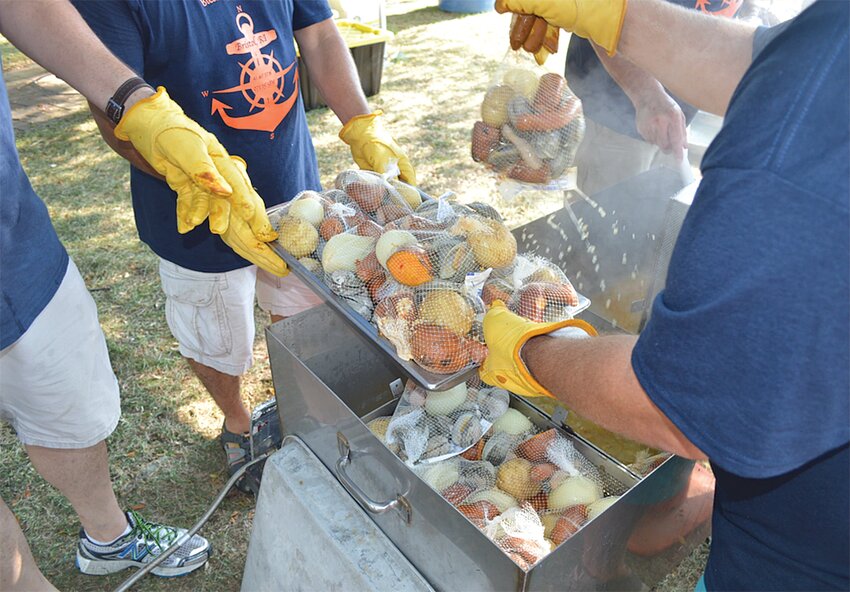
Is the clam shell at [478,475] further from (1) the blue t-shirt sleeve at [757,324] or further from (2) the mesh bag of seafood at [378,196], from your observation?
(1) the blue t-shirt sleeve at [757,324]

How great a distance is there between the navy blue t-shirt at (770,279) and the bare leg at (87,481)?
1.70 m

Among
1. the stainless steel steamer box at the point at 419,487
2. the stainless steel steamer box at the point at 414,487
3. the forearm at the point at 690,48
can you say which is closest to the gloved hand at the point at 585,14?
the forearm at the point at 690,48

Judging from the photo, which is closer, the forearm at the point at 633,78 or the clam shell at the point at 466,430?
the clam shell at the point at 466,430

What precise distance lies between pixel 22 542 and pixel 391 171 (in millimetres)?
1455

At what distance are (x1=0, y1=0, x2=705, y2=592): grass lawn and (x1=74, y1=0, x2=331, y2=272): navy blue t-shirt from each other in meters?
0.92

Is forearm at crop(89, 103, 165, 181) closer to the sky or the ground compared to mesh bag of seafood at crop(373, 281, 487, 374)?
closer to the sky

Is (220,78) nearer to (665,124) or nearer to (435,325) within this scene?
(435,325)

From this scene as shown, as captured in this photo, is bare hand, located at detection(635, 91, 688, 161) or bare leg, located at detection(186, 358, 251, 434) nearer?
bare hand, located at detection(635, 91, 688, 161)

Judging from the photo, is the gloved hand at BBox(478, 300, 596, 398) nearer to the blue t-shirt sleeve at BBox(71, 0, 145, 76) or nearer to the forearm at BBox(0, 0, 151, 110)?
the forearm at BBox(0, 0, 151, 110)

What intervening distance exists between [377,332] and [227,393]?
1.18 m

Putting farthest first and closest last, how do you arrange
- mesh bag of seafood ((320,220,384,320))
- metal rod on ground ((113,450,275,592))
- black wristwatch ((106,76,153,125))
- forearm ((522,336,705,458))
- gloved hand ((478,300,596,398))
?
1. metal rod on ground ((113,450,275,592))
2. black wristwatch ((106,76,153,125))
3. mesh bag of seafood ((320,220,384,320))
4. gloved hand ((478,300,596,398))
5. forearm ((522,336,705,458))

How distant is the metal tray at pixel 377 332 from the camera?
1371 mm

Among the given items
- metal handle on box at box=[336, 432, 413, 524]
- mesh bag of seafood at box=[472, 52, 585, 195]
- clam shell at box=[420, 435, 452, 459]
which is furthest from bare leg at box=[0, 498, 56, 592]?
mesh bag of seafood at box=[472, 52, 585, 195]

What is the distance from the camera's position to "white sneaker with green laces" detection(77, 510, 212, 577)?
2152mm
